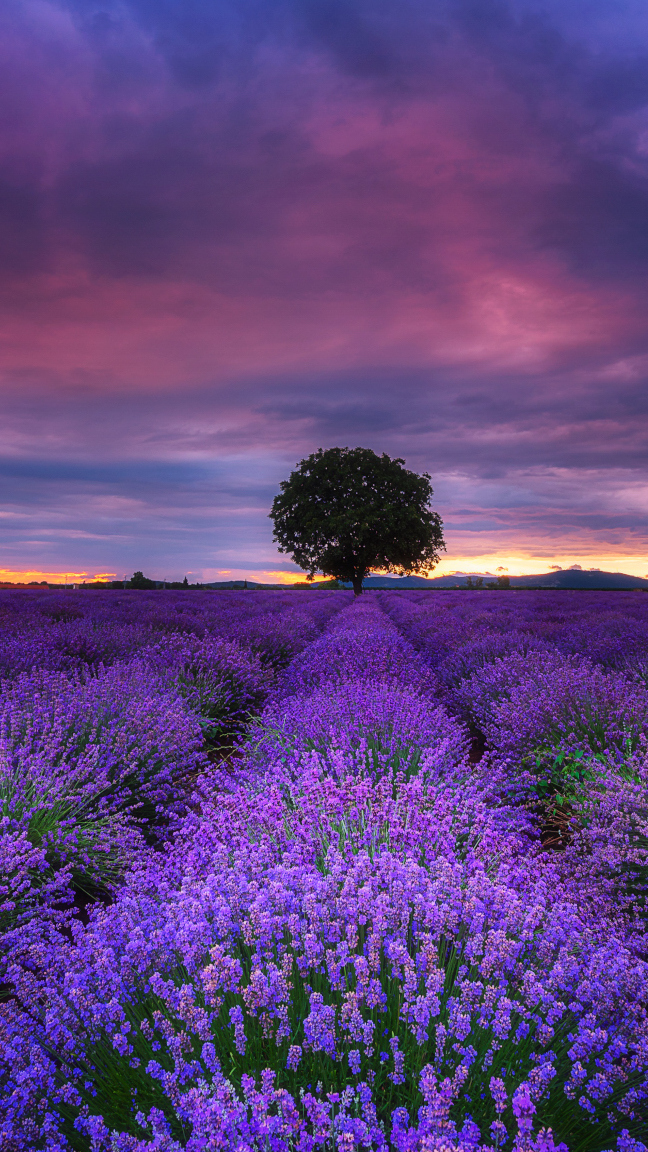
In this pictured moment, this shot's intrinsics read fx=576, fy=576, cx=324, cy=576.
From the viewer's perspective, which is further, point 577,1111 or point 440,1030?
point 577,1111

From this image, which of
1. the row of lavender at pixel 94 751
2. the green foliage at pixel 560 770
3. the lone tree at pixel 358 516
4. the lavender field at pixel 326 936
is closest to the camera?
the lavender field at pixel 326 936

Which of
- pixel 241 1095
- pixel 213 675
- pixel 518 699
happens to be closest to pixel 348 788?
pixel 241 1095

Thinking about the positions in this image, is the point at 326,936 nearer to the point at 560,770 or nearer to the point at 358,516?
the point at 560,770

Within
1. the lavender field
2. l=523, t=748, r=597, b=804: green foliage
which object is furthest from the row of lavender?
l=523, t=748, r=597, b=804: green foliage

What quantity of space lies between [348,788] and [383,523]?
81.8 feet

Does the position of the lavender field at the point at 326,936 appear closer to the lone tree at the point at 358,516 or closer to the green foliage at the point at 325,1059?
the green foliage at the point at 325,1059

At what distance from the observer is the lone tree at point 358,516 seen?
91.5 feet

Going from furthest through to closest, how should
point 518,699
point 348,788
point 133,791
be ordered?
point 518,699
point 133,791
point 348,788

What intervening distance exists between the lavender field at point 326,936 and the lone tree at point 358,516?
23332 mm

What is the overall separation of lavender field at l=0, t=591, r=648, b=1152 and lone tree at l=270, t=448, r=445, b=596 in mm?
23332

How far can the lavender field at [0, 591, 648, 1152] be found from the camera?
3.92 ft

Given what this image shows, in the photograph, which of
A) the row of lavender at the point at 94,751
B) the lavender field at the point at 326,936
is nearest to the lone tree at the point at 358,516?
the row of lavender at the point at 94,751

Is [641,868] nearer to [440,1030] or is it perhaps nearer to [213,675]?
[440,1030]

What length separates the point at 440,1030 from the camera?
1.14m
